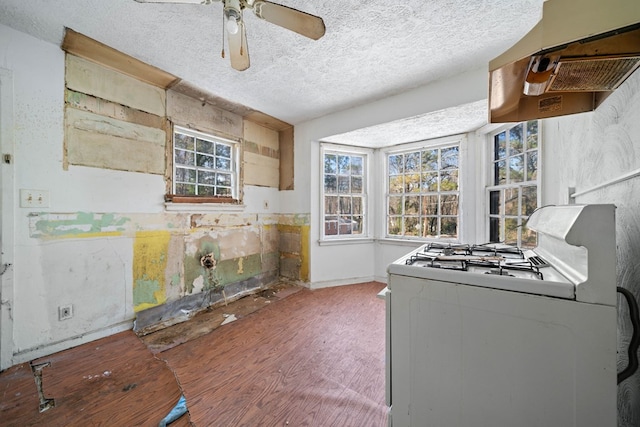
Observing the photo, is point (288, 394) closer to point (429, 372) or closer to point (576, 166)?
point (429, 372)

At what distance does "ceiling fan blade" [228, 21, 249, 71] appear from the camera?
1522mm

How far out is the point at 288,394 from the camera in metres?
1.56

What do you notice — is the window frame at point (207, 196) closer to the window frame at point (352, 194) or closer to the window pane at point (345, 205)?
the window frame at point (352, 194)

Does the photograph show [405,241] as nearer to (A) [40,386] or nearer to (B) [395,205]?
(B) [395,205]

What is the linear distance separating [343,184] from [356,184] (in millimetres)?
244

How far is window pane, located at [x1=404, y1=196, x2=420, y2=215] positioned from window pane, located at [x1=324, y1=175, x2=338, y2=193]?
1149 millimetres

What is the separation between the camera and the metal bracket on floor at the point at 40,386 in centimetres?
147

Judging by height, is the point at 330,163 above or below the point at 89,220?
above

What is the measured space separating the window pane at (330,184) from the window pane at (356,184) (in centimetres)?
30

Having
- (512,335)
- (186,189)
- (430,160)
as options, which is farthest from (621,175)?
(186,189)

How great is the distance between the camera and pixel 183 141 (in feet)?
9.46

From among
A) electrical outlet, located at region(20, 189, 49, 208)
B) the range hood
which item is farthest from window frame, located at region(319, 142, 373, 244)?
electrical outlet, located at region(20, 189, 49, 208)

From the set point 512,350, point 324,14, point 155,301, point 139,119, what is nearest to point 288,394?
point 512,350

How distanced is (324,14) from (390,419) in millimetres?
2453
